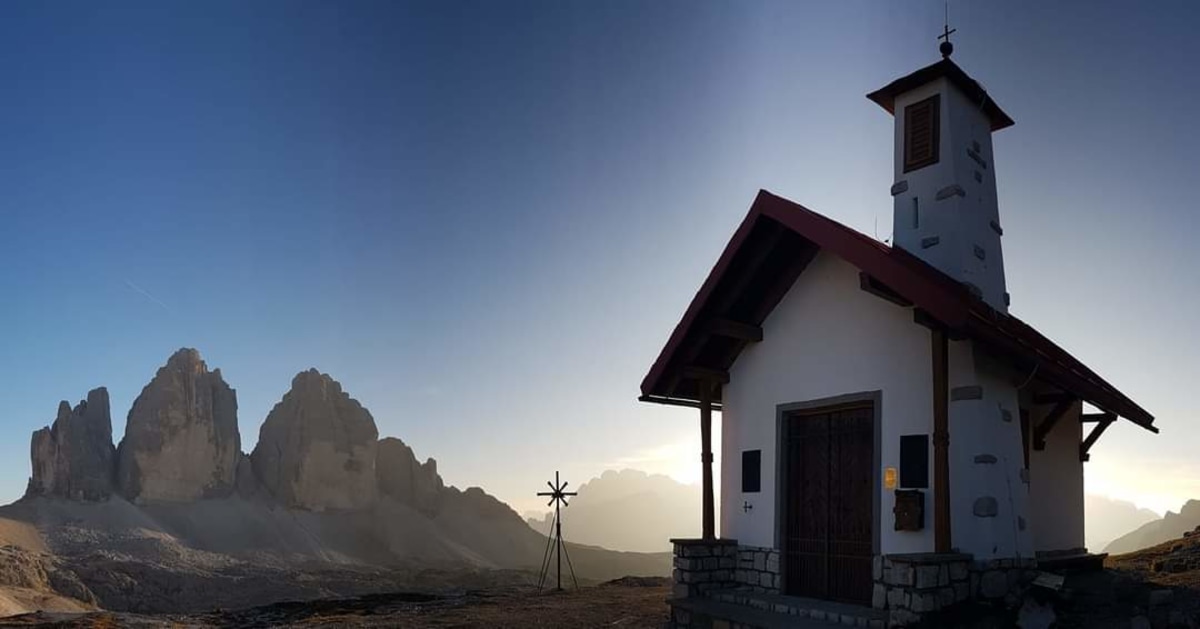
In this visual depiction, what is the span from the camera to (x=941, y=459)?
387 inches

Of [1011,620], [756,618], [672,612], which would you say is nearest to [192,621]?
[672,612]

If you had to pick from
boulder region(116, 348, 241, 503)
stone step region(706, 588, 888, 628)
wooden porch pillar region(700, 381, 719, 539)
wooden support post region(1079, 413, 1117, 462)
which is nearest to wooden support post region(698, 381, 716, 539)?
wooden porch pillar region(700, 381, 719, 539)

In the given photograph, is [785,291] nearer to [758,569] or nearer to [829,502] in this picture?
[829,502]

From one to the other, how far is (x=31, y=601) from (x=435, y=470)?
73.2 metres

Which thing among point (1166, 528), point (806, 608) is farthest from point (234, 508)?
point (1166, 528)

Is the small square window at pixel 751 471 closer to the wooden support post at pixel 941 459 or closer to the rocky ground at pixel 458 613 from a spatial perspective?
the rocky ground at pixel 458 613

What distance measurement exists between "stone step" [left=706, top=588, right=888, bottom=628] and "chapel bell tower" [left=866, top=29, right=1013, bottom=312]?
4953 millimetres

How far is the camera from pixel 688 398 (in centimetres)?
1430

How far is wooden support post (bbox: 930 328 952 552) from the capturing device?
32.0 ft

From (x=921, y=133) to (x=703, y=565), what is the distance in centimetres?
746

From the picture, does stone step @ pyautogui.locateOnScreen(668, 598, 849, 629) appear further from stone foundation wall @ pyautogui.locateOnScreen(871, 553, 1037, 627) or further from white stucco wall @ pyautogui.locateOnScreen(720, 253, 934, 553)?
white stucco wall @ pyautogui.locateOnScreen(720, 253, 934, 553)

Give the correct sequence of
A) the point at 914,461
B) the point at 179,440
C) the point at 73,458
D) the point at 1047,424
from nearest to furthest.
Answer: the point at 914,461 < the point at 1047,424 < the point at 73,458 < the point at 179,440

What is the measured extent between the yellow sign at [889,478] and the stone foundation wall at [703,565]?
2.91 m

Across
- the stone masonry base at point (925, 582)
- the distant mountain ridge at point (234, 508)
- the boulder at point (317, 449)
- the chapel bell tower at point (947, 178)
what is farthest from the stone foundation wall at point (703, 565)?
the boulder at point (317, 449)
